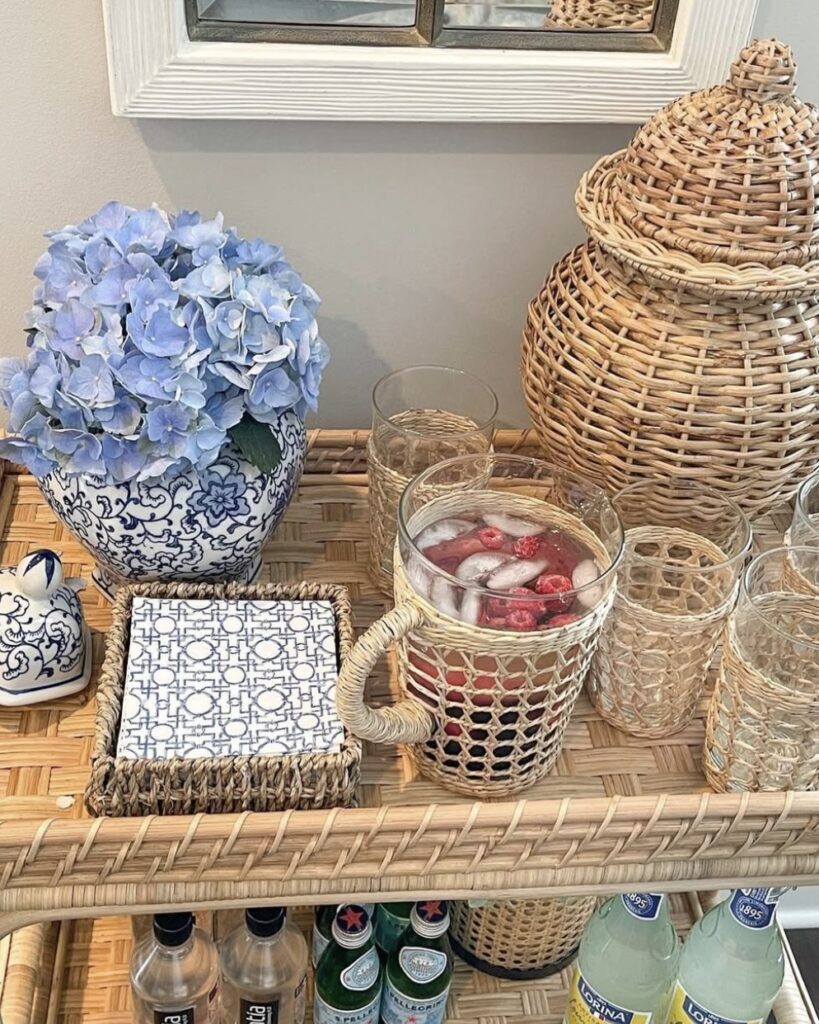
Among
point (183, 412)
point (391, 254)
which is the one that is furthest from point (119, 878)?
point (391, 254)

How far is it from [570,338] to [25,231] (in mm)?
541

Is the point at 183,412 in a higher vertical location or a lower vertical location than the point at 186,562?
higher

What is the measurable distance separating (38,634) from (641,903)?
62 cm

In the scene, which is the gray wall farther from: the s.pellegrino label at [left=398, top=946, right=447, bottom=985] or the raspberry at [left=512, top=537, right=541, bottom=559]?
the s.pellegrino label at [left=398, top=946, right=447, bottom=985]

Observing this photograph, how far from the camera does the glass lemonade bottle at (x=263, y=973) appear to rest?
3.58 ft

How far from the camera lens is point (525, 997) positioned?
1.25m

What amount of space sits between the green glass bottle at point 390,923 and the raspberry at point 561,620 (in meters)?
0.48

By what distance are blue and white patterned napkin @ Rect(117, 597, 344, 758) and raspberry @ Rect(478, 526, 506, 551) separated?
146 mm

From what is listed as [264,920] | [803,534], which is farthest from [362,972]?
[803,534]

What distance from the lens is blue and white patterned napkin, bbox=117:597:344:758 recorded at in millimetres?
809

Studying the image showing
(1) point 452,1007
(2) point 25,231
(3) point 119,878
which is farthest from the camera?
(1) point 452,1007

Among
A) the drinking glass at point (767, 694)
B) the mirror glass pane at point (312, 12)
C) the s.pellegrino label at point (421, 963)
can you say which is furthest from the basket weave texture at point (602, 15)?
the s.pellegrino label at point (421, 963)

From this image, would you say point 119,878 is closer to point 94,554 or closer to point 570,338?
point 94,554

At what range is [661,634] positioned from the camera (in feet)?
2.89
